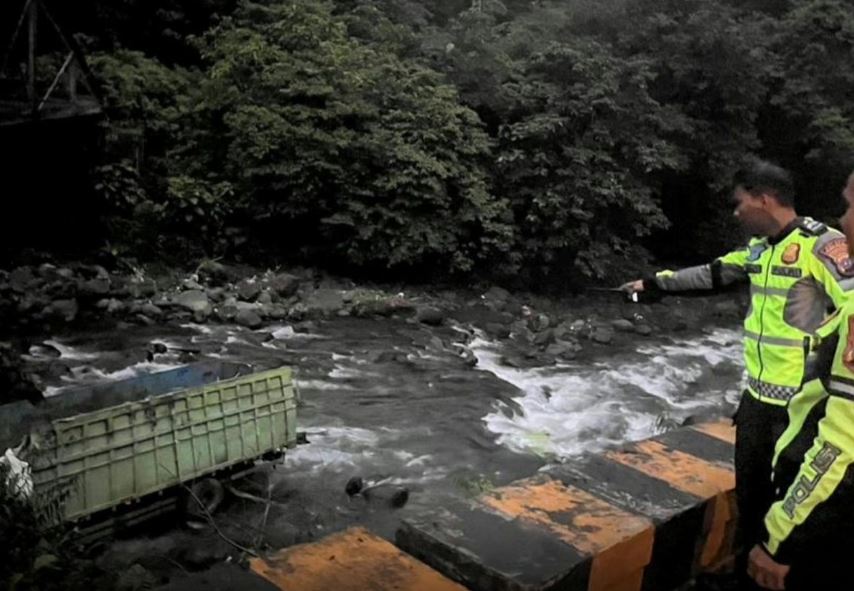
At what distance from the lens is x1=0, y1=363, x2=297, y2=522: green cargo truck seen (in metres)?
5.29

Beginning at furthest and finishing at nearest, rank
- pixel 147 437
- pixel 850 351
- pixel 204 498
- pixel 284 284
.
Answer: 1. pixel 284 284
2. pixel 204 498
3. pixel 147 437
4. pixel 850 351

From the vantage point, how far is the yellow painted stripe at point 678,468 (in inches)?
141

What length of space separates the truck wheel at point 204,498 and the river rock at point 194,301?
21.2 feet

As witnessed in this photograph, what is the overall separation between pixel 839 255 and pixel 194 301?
10932mm

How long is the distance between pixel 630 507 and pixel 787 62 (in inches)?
678

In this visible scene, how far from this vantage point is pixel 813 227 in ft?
11.5

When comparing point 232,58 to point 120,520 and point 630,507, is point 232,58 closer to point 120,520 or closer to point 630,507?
point 120,520

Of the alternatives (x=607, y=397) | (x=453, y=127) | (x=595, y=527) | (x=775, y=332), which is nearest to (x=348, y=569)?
(x=595, y=527)

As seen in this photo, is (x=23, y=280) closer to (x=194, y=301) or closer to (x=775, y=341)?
(x=194, y=301)

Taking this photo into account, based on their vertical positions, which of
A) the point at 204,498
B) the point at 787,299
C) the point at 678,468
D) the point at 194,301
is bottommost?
the point at 194,301

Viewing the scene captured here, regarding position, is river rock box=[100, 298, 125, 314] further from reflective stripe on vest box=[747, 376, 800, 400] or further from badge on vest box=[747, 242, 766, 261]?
reflective stripe on vest box=[747, 376, 800, 400]

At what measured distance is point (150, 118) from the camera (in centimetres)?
1631

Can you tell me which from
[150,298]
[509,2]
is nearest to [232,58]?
[150,298]

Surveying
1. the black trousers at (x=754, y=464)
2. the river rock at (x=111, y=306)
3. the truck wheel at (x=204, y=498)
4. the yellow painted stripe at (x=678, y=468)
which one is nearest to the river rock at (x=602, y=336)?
the river rock at (x=111, y=306)
